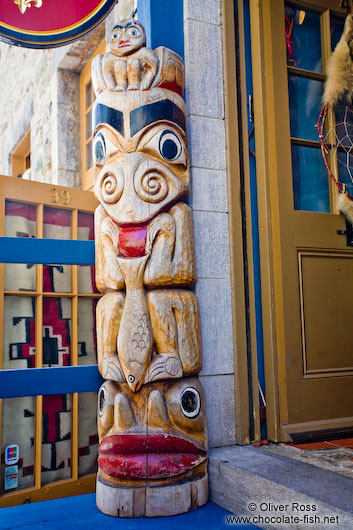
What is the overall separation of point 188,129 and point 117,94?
43cm

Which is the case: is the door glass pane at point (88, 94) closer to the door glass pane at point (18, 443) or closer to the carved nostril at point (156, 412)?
the door glass pane at point (18, 443)

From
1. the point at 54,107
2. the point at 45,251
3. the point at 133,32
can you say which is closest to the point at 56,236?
the point at 45,251

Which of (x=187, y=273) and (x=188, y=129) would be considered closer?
(x=187, y=273)

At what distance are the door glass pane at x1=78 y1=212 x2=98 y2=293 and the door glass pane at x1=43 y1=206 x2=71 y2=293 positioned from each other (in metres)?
0.09

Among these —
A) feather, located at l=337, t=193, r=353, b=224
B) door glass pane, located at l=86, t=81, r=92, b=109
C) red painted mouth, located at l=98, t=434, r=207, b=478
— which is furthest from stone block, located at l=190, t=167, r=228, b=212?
door glass pane, located at l=86, t=81, r=92, b=109

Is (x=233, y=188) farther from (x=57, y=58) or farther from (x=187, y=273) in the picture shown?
(x=57, y=58)

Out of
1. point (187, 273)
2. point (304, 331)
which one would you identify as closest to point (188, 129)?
point (187, 273)

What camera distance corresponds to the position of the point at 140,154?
247 centimetres

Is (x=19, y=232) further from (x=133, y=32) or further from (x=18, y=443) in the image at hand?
(x=133, y=32)

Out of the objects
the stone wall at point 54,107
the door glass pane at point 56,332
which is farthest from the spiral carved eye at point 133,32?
the stone wall at point 54,107

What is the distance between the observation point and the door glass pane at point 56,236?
3.42 meters

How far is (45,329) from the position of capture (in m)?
3.32

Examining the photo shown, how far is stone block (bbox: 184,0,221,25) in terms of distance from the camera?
2.81 m

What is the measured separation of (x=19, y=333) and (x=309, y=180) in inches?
81.4
